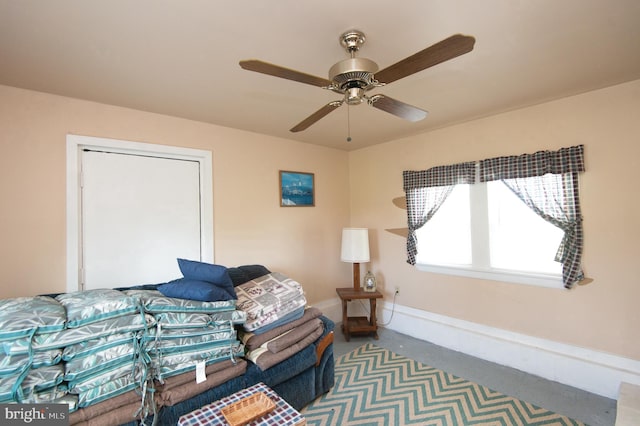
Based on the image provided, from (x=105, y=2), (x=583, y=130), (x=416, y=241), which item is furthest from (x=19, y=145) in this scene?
(x=583, y=130)

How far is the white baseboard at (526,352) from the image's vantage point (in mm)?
2248

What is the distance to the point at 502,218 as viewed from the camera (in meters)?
2.82

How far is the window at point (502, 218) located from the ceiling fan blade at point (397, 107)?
1.56m

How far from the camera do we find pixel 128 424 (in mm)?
1393

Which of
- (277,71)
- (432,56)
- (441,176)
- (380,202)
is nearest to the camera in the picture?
(432,56)

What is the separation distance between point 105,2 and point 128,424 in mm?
1948

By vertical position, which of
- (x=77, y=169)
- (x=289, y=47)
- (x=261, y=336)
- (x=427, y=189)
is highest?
(x=289, y=47)

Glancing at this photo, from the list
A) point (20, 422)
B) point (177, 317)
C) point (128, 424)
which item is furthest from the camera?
point (177, 317)

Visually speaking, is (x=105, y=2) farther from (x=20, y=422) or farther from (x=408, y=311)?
(x=408, y=311)

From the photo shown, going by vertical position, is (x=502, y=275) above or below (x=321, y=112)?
below

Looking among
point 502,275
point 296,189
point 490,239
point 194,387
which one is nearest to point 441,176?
point 490,239

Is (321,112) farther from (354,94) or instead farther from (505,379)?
(505,379)

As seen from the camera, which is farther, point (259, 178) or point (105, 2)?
point (259, 178)

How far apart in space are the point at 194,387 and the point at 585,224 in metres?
3.12
